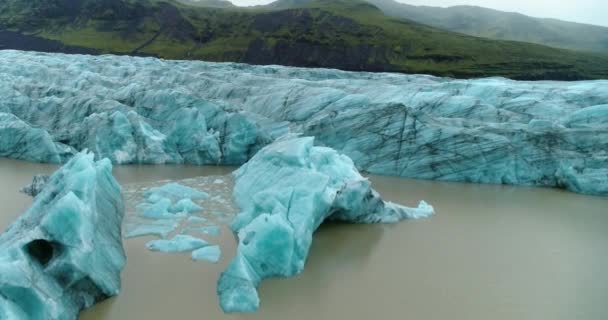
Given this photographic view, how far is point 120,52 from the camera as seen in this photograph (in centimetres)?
5262

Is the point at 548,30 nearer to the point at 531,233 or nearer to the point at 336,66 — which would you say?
the point at 336,66

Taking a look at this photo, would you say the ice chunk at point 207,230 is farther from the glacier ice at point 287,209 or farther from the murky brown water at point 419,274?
the glacier ice at point 287,209

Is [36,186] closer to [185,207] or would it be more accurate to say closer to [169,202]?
[169,202]

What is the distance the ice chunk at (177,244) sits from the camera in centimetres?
709

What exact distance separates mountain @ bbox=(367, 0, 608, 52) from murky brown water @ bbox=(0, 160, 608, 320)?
88782 millimetres

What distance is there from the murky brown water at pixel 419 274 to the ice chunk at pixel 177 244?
0.19 m

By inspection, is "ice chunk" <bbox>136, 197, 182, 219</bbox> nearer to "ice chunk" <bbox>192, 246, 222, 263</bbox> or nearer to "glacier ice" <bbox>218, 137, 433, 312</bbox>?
"glacier ice" <bbox>218, 137, 433, 312</bbox>

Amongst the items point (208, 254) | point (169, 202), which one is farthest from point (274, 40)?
point (208, 254)

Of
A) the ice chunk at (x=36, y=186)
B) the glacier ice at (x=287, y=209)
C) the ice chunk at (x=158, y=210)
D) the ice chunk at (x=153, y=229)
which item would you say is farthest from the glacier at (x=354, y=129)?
the ice chunk at (x=153, y=229)

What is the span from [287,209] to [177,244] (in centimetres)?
168

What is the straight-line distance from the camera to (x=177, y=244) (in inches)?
283

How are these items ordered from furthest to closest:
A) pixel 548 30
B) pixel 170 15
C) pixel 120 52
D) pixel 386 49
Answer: pixel 548 30, pixel 170 15, pixel 386 49, pixel 120 52

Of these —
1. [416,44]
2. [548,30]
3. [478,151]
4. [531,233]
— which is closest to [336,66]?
[416,44]

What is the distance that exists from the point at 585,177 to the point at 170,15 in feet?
193
